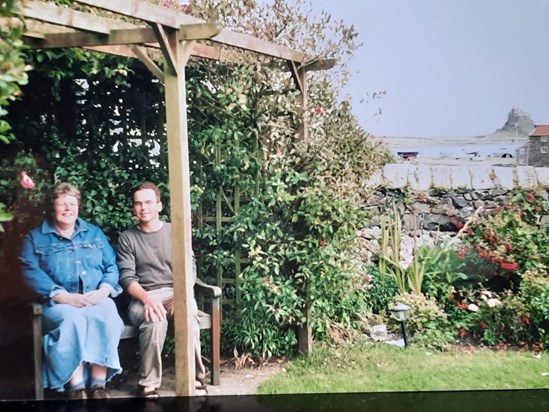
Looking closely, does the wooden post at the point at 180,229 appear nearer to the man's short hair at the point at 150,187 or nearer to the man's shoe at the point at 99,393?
the man's short hair at the point at 150,187

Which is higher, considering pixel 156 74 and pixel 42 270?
pixel 156 74

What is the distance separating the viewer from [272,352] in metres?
4.25

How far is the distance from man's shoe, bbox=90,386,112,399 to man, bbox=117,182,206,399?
0.68 feet

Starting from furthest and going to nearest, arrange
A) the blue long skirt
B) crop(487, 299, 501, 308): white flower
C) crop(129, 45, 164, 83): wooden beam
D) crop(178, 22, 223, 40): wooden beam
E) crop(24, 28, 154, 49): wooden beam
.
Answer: crop(487, 299, 501, 308): white flower, the blue long skirt, crop(129, 45, 164, 83): wooden beam, crop(24, 28, 154, 49): wooden beam, crop(178, 22, 223, 40): wooden beam

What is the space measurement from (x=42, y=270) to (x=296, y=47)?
7.03ft

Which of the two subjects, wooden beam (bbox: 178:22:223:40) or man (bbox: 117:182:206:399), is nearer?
wooden beam (bbox: 178:22:223:40)

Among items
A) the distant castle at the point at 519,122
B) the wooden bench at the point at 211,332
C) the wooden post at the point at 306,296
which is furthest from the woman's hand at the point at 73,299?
Answer: the distant castle at the point at 519,122

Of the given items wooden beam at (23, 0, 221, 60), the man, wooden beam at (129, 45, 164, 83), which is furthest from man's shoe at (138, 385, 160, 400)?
wooden beam at (23, 0, 221, 60)

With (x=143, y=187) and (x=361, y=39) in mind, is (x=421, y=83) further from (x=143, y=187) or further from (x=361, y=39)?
(x=143, y=187)

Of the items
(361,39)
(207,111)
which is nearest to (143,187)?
(207,111)

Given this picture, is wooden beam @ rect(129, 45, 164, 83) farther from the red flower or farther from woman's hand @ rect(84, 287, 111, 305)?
the red flower

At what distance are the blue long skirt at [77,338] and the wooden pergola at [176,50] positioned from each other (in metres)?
0.41

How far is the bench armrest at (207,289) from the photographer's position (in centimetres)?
402

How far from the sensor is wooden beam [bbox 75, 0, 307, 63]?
3.30m
